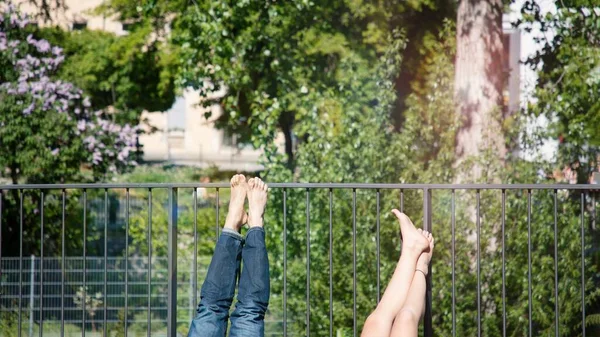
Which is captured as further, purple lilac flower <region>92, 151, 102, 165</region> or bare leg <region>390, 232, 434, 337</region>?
purple lilac flower <region>92, 151, 102, 165</region>

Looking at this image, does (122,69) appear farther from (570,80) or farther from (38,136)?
(570,80)

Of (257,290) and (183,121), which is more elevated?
(183,121)

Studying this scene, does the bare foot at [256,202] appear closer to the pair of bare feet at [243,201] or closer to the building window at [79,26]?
the pair of bare feet at [243,201]

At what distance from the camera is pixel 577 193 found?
7254 mm

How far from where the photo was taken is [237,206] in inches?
146

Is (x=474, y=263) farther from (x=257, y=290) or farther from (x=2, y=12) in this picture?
(x=2, y=12)

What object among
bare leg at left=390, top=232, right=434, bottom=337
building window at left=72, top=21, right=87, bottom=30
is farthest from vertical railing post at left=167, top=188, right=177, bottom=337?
building window at left=72, top=21, right=87, bottom=30

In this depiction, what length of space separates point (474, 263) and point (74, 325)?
372 centimetres

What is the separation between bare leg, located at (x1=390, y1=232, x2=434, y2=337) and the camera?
3371 millimetres

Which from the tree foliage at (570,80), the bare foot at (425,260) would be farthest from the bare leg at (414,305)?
the tree foliage at (570,80)

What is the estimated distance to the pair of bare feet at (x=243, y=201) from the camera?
144 inches

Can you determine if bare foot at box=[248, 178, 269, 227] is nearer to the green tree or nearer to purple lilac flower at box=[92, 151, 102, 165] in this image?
purple lilac flower at box=[92, 151, 102, 165]

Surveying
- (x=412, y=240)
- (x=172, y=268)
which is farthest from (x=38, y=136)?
(x=412, y=240)

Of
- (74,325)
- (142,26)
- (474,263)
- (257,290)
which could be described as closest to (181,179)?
(142,26)
